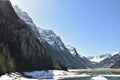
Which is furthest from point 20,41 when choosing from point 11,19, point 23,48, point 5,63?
point 5,63

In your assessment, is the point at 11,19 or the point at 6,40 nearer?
the point at 6,40

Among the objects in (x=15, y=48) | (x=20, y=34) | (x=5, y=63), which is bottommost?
(x=5, y=63)

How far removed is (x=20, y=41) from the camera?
5866 inches

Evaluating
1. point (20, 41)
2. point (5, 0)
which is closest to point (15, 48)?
point (20, 41)

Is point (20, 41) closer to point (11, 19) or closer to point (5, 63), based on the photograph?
point (11, 19)

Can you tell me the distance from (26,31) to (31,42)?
23.9 ft

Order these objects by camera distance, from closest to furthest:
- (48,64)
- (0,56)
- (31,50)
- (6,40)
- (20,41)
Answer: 1. (0,56)
2. (6,40)
3. (20,41)
4. (31,50)
5. (48,64)

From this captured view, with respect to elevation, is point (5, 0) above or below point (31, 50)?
above

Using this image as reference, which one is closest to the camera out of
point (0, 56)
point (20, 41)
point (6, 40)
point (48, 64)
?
point (0, 56)

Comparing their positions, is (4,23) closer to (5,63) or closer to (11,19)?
(11,19)

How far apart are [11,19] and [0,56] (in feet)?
174

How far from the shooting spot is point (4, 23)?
145875mm

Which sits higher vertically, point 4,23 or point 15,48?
point 4,23

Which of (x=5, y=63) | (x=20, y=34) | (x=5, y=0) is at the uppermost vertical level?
(x=5, y=0)
